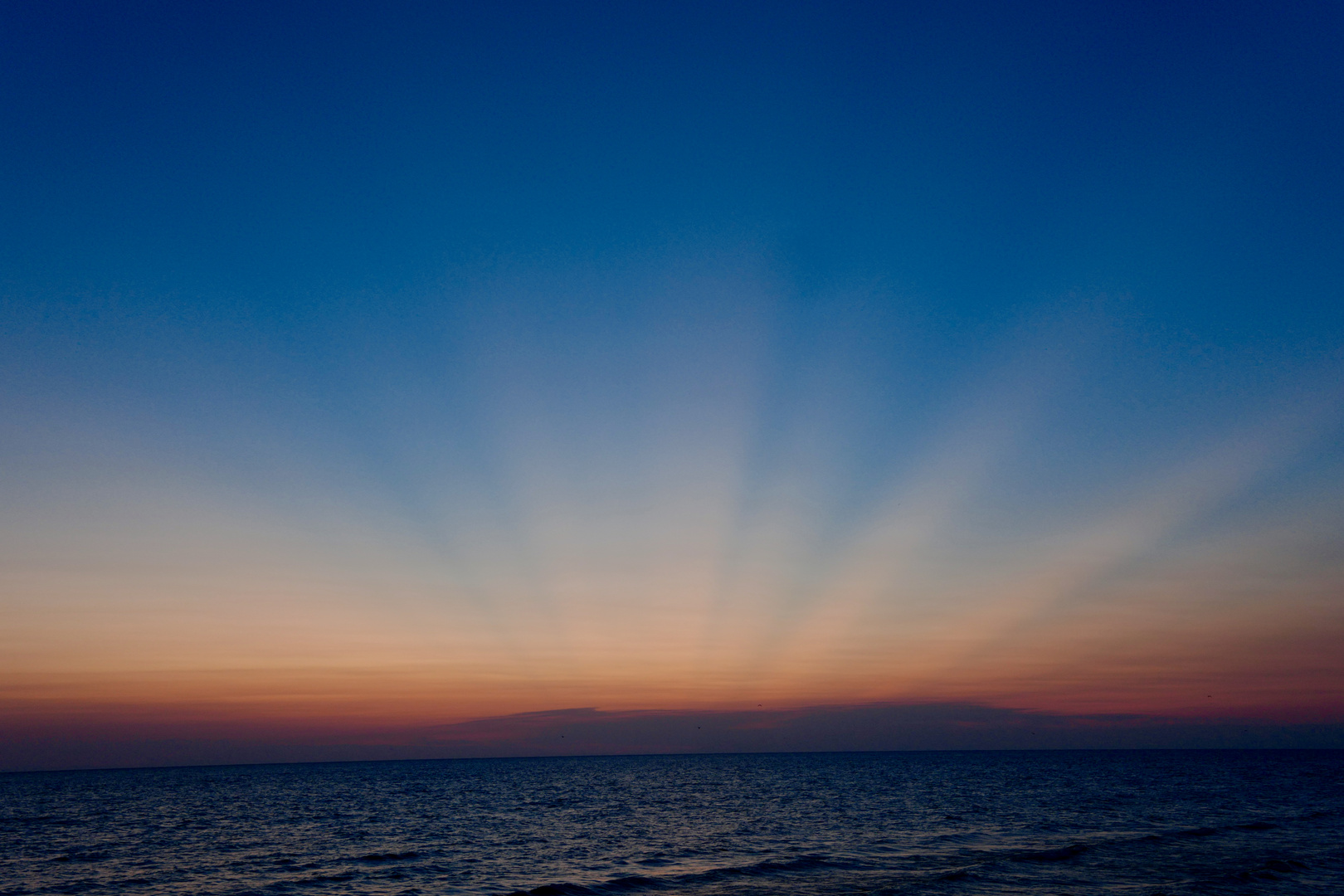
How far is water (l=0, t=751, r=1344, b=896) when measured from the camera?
1537 inches

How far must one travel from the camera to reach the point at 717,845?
2064 inches

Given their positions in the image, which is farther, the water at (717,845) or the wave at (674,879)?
the water at (717,845)

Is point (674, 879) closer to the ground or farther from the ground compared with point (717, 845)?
farther from the ground

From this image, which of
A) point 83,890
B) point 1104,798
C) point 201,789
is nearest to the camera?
point 83,890

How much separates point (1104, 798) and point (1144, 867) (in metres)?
50.9

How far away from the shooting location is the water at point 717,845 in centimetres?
3903

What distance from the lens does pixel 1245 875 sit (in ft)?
126

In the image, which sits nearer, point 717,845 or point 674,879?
point 674,879

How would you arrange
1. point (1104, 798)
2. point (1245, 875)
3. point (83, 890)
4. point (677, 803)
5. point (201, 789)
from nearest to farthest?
point (1245, 875) < point (83, 890) < point (1104, 798) < point (677, 803) < point (201, 789)

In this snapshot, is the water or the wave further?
the water

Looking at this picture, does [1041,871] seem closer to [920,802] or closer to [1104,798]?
[920,802]

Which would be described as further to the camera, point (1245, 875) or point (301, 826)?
point (301, 826)

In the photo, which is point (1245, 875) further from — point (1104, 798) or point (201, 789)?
point (201, 789)

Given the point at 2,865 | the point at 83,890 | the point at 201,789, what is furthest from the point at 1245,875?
the point at 201,789
